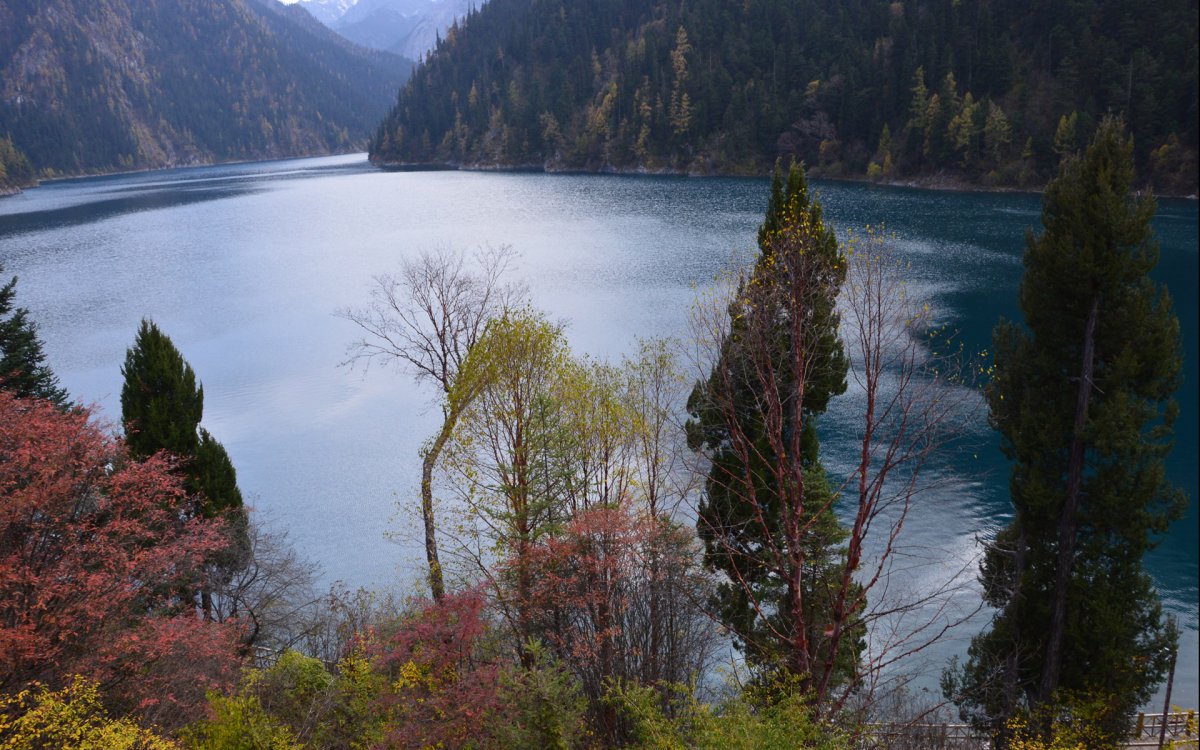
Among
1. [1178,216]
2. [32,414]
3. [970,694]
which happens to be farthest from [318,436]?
[1178,216]

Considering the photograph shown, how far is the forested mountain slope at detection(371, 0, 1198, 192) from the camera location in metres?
86.5

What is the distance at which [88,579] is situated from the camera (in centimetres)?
1455

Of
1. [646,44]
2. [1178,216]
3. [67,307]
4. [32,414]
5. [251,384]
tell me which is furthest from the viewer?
[646,44]

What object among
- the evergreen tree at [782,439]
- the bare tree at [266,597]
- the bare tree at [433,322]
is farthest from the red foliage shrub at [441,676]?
the bare tree at [266,597]

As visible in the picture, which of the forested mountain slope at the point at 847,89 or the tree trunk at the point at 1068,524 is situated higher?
the forested mountain slope at the point at 847,89

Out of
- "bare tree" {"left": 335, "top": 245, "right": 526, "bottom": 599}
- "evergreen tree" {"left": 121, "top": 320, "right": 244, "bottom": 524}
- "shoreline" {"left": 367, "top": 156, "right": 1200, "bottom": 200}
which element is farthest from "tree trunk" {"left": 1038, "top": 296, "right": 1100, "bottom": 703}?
"shoreline" {"left": 367, "top": 156, "right": 1200, "bottom": 200}

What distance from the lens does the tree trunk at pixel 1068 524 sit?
1723 centimetres

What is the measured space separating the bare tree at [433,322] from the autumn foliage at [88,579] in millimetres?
5672

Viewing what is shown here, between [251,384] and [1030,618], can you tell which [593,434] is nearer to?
[1030,618]

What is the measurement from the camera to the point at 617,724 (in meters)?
15.6

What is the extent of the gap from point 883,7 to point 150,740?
469 ft

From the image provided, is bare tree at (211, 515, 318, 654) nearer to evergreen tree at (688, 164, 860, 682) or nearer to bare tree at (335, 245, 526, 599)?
bare tree at (335, 245, 526, 599)

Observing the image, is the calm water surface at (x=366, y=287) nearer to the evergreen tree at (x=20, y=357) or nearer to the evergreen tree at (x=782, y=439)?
the evergreen tree at (x=20, y=357)

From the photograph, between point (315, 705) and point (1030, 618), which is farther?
point (1030, 618)
